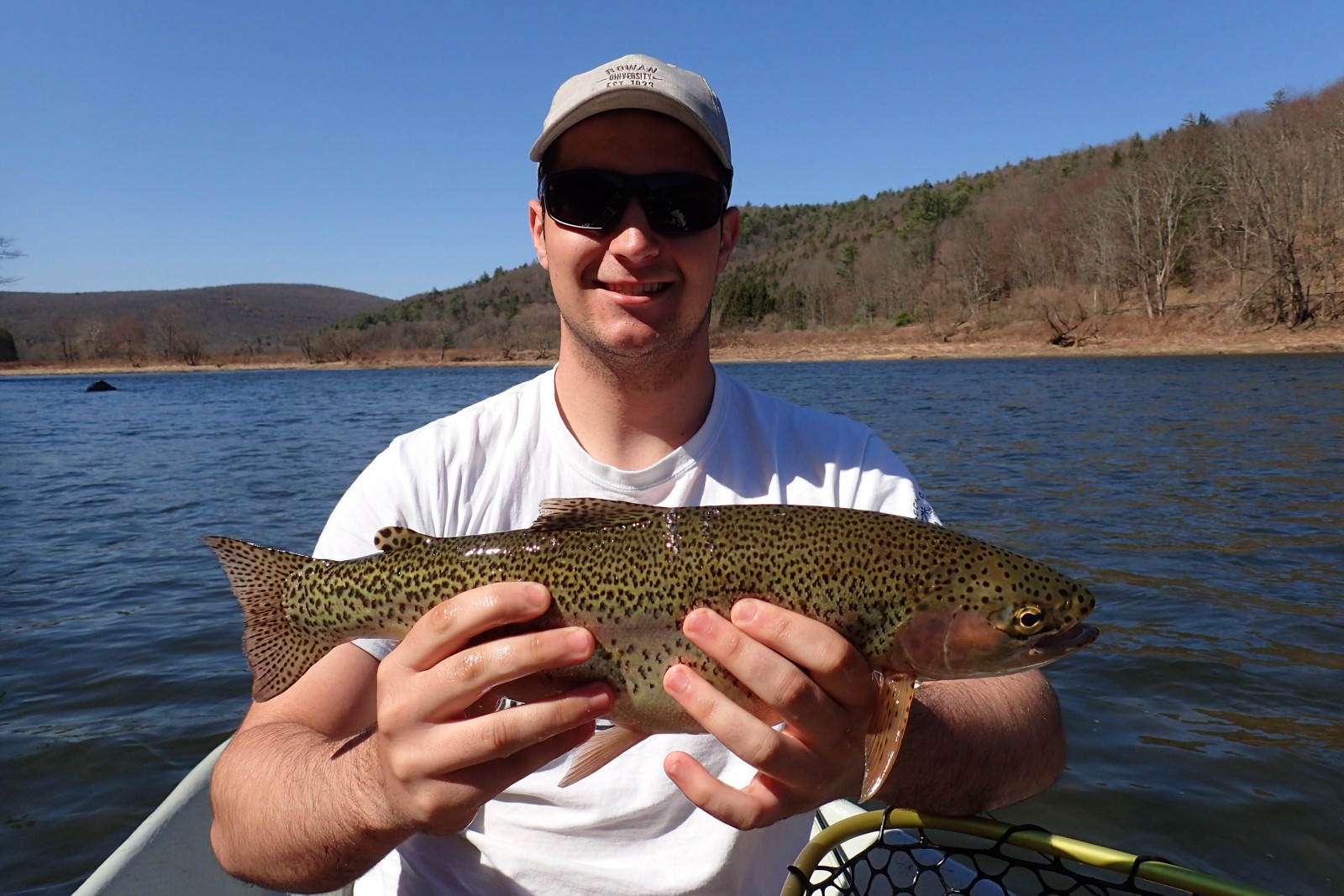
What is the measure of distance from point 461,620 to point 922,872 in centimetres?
185

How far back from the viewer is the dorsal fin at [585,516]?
104 inches

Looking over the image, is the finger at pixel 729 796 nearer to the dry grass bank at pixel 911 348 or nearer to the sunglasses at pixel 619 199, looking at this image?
the sunglasses at pixel 619 199

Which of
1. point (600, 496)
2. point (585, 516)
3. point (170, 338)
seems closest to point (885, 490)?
point (600, 496)

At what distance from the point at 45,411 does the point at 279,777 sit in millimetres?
52039

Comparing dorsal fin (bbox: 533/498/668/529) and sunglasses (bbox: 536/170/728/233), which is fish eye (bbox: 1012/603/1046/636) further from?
sunglasses (bbox: 536/170/728/233)

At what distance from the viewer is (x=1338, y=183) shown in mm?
58188

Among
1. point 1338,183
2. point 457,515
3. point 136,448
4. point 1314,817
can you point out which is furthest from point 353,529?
point 1338,183

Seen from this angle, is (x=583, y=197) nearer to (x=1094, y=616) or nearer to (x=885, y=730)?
(x=885, y=730)

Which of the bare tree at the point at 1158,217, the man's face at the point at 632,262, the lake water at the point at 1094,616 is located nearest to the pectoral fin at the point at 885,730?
the man's face at the point at 632,262

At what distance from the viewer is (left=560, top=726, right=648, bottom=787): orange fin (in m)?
2.38

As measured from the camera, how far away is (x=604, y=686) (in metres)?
2.32

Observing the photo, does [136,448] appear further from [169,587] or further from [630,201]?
[630,201]

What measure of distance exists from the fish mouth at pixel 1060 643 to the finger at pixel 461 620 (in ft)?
4.91

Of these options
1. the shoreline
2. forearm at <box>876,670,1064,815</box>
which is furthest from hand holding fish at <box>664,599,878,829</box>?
the shoreline
